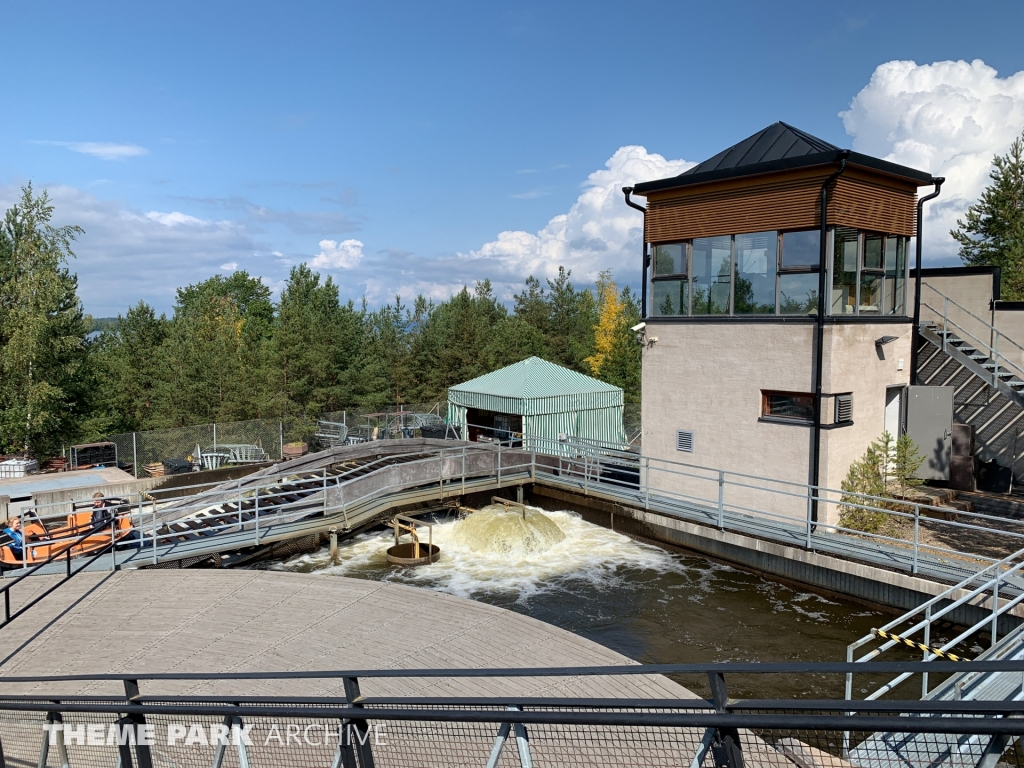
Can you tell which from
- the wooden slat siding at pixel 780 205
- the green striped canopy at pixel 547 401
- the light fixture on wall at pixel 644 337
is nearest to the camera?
the wooden slat siding at pixel 780 205

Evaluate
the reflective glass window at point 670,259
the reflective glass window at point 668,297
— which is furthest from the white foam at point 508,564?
the reflective glass window at point 670,259

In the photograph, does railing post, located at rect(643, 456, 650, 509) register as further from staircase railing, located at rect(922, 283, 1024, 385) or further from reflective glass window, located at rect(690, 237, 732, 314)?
staircase railing, located at rect(922, 283, 1024, 385)

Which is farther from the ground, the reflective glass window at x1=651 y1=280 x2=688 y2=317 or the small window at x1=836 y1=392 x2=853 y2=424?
the reflective glass window at x1=651 y1=280 x2=688 y2=317

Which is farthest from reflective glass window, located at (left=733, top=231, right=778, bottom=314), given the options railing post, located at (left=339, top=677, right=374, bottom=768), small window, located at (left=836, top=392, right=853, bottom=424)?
railing post, located at (left=339, top=677, right=374, bottom=768)

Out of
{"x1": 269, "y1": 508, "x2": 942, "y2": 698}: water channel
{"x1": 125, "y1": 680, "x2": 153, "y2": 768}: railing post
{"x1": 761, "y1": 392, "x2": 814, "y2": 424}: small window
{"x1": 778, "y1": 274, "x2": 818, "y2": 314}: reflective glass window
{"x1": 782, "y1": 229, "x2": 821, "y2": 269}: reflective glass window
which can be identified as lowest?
{"x1": 269, "y1": 508, "x2": 942, "y2": 698}: water channel

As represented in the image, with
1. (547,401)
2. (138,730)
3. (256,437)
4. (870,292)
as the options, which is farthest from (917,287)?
(256,437)

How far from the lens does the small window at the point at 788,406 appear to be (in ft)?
50.9

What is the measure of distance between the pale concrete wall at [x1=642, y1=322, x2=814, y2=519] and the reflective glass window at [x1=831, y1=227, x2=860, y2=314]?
3.03 ft

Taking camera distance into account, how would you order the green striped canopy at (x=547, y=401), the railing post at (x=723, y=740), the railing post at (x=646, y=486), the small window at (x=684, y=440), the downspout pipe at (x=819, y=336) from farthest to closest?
1. the green striped canopy at (x=547, y=401)
2. the railing post at (x=646, y=486)
3. the small window at (x=684, y=440)
4. the downspout pipe at (x=819, y=336)
5. the railing post at (x=723, y=740)

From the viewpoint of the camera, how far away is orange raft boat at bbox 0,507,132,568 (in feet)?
44.3

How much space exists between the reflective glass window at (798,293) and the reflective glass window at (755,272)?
8.3 inches

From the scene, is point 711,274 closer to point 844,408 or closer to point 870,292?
point 870,292

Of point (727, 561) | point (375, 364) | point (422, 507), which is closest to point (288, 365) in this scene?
point (375, 364)

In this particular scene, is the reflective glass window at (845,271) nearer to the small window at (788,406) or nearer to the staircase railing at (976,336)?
the small window at (788,406)
